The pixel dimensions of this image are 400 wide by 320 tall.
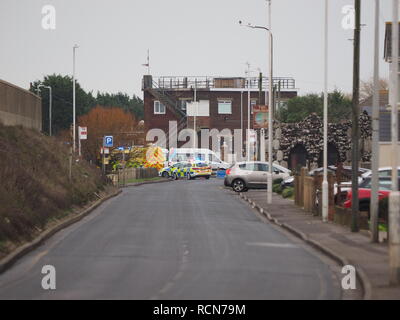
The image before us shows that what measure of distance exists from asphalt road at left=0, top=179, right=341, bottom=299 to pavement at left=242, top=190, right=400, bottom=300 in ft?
1.68

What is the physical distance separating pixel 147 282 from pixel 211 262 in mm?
3184

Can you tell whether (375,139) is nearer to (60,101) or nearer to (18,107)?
(18,107)

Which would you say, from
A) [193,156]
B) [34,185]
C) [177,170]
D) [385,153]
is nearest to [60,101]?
[193,156]

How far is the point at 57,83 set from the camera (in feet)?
352

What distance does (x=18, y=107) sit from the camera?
137 ft

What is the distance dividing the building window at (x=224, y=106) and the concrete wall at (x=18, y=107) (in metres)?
53.5

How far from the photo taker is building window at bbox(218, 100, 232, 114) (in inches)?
3999

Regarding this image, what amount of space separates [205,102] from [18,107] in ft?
198

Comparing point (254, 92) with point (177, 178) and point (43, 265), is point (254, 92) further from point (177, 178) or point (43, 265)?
point (43, 265)

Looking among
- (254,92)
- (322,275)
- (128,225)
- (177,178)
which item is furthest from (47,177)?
(254,92)

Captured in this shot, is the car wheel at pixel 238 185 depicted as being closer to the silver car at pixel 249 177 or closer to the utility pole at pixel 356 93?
the silver car at pixel 249 177

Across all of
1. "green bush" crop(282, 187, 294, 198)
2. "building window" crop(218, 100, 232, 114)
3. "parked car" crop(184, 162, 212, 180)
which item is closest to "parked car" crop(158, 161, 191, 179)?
"parked car" crop(184, 162, 212, 180)

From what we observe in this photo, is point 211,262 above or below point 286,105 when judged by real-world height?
below

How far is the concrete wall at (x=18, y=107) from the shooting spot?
37.9 m
